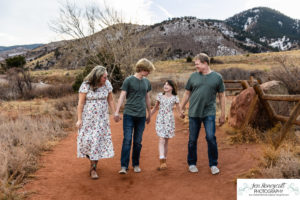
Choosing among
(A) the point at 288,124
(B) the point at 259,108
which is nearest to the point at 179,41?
(B) the point at 259,108

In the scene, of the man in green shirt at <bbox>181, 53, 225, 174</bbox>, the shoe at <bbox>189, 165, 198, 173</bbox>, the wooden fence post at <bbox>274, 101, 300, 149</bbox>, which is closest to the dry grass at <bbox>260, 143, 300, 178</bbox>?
the wooden fence post at <bbox>274, 101, 300, 149</bbox>

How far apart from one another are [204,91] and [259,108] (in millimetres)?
2875

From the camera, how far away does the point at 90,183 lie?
4.22 meters

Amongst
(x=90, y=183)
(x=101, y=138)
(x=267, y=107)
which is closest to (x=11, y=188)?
(x=90, y=183)

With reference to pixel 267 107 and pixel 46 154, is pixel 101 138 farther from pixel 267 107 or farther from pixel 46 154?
pixel 267 107

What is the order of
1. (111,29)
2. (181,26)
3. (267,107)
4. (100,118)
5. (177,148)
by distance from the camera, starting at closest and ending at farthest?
(100,118) → (267,107) → (177,148) → (111,29) → (181,26)

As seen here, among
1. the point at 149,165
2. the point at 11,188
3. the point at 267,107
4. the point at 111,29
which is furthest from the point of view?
the point at 111,29

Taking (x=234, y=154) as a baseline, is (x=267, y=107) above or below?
above

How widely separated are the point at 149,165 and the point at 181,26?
10363cm

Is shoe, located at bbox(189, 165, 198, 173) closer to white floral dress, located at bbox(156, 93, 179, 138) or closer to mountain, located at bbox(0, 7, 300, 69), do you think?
white floral dress, located at bbox(156, 93, 179, 138)

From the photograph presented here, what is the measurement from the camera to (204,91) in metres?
4.00

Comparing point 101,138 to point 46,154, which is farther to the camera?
point 46,154

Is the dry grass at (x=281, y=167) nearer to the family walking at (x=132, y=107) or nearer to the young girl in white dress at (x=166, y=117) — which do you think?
the family walking at (x=132, y=107)

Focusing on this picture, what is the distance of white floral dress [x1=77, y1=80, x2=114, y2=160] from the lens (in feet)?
13.6
